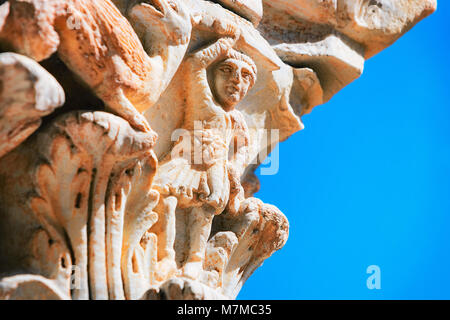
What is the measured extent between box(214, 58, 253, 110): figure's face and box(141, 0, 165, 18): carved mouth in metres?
0.48

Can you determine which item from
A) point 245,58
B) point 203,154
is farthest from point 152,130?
point 245,58

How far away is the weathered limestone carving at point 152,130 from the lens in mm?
2678

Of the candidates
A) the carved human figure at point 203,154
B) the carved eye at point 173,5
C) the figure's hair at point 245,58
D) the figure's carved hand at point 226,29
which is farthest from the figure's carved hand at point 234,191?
the carved eye at point 173,5

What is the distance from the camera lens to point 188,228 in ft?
11.0

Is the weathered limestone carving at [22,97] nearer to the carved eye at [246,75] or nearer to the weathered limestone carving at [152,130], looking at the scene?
the weathered limestone carving at [152,130]

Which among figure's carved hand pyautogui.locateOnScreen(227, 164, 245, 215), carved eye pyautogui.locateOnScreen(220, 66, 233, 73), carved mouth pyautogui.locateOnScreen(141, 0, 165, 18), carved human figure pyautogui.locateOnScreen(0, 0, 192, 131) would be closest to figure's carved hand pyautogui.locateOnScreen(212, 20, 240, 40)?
carved eye pyautogui.locateOnScreen(220, 66, 233, 73)

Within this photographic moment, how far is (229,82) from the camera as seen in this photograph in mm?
3518

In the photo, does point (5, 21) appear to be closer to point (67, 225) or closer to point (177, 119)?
point (67, 225)

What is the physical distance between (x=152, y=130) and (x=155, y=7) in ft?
1.43

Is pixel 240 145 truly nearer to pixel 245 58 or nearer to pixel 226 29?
pixel 245 58

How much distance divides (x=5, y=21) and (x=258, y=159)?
5.53 ft

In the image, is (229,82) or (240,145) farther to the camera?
(240,145)

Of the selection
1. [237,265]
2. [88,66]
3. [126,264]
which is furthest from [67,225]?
[237,265]

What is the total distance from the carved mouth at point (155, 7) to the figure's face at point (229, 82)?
1.57 feet
